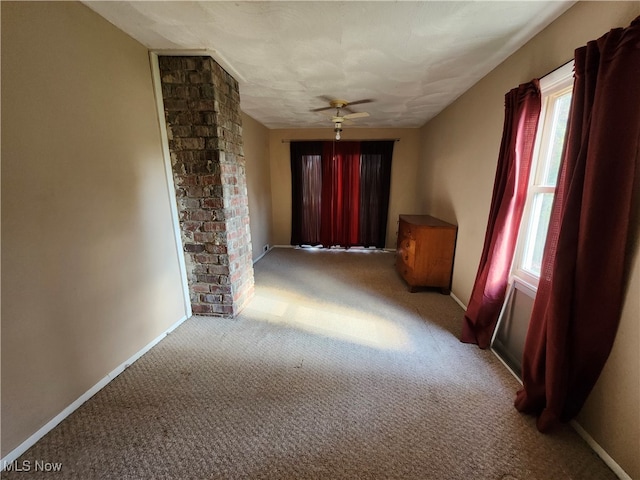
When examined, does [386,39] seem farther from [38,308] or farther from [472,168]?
[38,308]

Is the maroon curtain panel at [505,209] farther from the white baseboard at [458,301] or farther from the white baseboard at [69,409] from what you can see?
the white baseboard at [69,409]

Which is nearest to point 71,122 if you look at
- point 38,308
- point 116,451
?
point 38,308

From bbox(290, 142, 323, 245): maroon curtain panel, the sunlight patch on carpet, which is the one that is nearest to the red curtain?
bbox(290, 142, 323, 245): maroon curtain panel

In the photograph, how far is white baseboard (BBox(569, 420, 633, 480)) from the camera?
1.04 m

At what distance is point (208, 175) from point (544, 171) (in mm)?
2477

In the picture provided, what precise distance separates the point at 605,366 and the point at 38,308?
2718mm

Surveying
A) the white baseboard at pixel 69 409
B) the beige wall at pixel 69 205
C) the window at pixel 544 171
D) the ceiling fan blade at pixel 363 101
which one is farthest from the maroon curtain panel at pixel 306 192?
the window at pixel 544 171

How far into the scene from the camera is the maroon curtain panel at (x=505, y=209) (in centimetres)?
158

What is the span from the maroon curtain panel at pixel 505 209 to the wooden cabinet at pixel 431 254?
2.77ft

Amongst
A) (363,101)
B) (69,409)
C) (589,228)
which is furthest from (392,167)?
(69,409)

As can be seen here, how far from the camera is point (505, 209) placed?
5.55 ft

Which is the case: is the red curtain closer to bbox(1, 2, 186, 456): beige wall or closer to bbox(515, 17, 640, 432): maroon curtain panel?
Answer: bbox(1, 2, 186, 456): beige wall

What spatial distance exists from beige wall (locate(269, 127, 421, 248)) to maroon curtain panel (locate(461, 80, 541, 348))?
2.65m

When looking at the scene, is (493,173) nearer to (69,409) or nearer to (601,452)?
(601,452)
